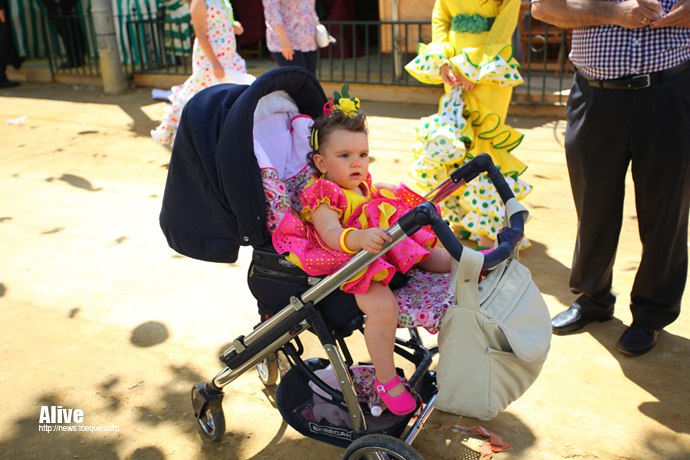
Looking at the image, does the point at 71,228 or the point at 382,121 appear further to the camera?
the point at 382,121

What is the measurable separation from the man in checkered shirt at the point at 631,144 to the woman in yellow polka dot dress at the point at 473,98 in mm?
713

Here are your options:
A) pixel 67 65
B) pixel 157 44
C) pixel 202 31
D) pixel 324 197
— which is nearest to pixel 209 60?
pixel 202 31

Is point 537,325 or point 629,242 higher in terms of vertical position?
point 537,325

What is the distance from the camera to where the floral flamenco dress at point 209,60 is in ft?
18.5

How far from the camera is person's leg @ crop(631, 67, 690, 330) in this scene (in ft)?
8.75

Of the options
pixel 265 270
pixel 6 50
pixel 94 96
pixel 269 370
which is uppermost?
pixel 6 50

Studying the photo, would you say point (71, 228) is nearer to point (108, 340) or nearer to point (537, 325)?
point (108, 340)

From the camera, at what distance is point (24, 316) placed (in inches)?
137

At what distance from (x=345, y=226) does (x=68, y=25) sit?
33.3 ft

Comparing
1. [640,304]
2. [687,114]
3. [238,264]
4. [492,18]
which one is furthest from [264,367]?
[492,18]

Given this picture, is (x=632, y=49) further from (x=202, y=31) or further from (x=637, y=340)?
(x=202, y=31)

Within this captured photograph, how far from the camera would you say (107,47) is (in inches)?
370

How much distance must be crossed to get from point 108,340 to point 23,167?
147 inches

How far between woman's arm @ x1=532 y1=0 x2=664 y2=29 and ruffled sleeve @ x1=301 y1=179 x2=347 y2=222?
1.51 meters
